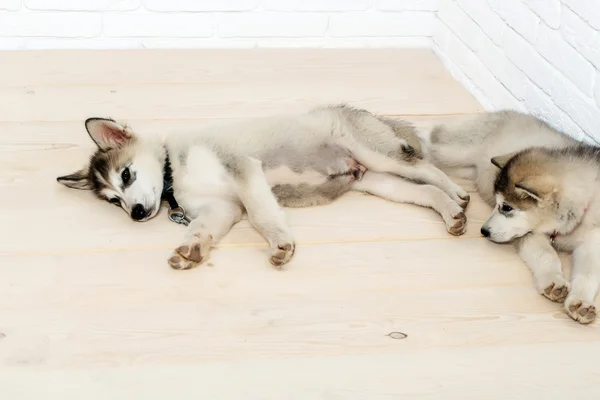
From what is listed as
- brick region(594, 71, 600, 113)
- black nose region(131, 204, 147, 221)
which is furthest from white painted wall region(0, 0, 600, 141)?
black nose region(131, 204, 147, 221)

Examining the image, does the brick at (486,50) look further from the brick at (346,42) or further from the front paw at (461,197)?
the front paw at (461,197)

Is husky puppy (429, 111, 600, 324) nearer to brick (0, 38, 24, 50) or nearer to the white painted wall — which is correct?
the white painted wall

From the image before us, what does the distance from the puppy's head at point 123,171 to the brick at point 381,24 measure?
1364 mm

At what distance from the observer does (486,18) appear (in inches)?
111

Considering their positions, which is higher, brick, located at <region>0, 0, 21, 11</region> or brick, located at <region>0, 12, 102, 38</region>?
brick, located at <region>0, 0, 21, 11</region>

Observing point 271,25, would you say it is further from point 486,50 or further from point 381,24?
point 486,50

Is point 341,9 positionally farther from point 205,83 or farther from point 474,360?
point 474,360

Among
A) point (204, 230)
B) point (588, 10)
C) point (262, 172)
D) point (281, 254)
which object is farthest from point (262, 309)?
point (588, 10)

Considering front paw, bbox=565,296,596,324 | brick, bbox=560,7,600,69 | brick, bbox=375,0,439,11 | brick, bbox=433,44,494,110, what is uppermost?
brick, bbox=560,7,600,69

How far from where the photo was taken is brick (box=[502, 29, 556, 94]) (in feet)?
7.94

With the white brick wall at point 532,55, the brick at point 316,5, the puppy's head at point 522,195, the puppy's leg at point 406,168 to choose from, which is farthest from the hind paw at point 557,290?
the brick at point 316,5

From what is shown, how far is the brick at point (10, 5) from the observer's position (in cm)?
296

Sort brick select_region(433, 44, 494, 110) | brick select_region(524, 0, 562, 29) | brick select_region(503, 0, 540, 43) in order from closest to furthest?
1. brick select_region(524, 0, 562, 29)
2. brick select_region(503, 0, 540, 43)
3. brick select_region(433, 44, 494, 110)

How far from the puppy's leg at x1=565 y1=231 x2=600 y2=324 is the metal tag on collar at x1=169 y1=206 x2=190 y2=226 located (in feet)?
3.66
